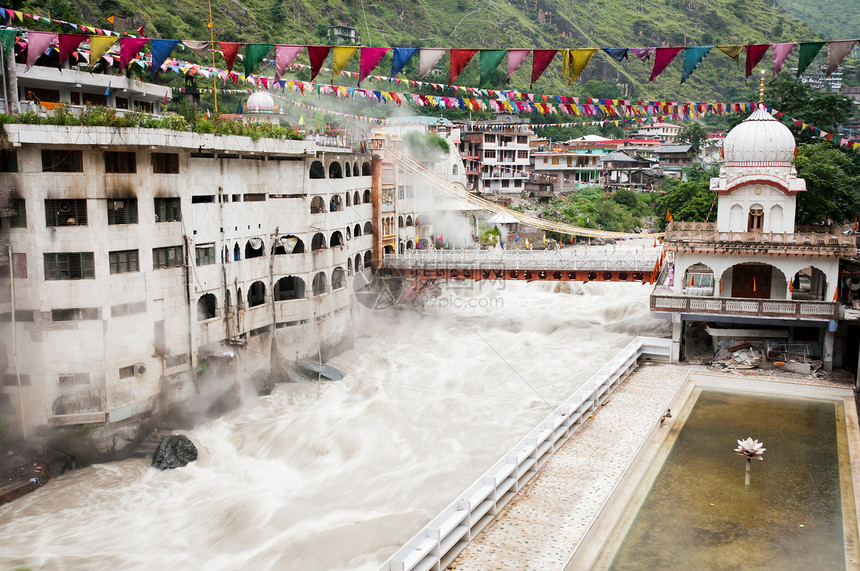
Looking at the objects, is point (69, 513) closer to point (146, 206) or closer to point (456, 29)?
point (146, 206)

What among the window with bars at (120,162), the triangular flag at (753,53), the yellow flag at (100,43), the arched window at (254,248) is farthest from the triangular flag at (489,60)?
the arched window at (254,248)

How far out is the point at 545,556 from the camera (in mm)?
17547

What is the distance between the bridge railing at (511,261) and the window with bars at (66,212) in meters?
21.0

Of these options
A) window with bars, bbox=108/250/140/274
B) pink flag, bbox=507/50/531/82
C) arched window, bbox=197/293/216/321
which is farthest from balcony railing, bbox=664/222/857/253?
window with bars, bbox=108/250/140/274

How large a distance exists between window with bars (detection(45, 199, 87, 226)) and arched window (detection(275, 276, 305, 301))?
11532 mm

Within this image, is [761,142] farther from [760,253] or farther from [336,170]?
[336,170]

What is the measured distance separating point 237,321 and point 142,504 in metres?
10.6

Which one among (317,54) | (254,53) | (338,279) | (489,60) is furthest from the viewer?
(338,279)

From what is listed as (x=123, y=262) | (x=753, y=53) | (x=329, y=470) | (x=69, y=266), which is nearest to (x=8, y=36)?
(x=69, y=266)

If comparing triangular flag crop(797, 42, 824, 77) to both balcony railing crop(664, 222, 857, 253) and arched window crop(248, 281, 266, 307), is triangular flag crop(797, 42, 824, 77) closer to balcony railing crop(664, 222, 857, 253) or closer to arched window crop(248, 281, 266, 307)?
balcony railing crop(664, 222, 857, 253)

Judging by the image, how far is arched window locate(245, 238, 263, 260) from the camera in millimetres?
35188

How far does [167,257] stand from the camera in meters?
30.3

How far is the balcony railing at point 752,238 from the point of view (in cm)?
3362

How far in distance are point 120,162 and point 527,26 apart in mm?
123582
